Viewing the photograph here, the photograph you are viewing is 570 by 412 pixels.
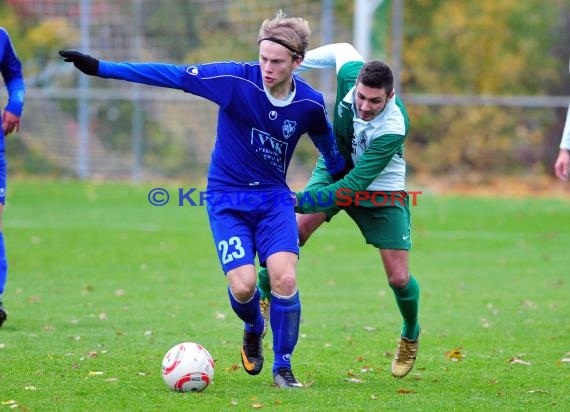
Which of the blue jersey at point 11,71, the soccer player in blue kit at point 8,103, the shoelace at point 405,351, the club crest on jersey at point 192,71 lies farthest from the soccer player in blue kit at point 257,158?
the blue jersey at point 11,71

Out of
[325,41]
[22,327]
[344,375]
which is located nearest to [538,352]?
[344,375]

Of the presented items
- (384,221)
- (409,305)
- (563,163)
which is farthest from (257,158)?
(563,163)

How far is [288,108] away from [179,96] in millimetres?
17452

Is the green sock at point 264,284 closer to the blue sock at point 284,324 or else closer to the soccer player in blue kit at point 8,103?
the blue sock at point 284,324

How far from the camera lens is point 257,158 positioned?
241 inches

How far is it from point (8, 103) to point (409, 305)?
3.74 metres

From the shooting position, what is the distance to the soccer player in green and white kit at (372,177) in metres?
6.15

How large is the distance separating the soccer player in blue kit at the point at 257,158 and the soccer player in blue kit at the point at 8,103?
7.80 feet

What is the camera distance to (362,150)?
640 cm

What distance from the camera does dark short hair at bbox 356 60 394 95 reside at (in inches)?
235

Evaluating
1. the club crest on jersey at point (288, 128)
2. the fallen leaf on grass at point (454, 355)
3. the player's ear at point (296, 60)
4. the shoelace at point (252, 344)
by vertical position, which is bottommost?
the fallen leaf on grass at point (454, 355)

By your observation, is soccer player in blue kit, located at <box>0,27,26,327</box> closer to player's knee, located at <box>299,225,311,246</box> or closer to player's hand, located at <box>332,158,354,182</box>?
player's knee, located at <box>299,225,311,246</box>

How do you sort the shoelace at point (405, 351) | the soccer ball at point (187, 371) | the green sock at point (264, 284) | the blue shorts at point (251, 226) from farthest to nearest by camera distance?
the green sock at point (264, 284) < the shoelace at point (405, 351) < the blue shorts at point (251, 226) < the soccer ball at point (187, 371)

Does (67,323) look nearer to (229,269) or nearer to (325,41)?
(229,269)
